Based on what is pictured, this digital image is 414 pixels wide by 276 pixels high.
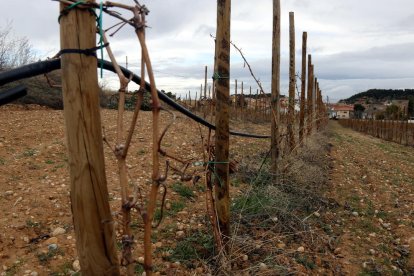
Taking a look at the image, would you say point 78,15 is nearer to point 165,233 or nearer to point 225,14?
point 225,14

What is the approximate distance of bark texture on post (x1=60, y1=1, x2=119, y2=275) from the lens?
1.39m

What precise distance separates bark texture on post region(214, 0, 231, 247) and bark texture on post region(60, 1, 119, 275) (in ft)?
4.79

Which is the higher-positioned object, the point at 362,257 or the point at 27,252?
the point at 27,252

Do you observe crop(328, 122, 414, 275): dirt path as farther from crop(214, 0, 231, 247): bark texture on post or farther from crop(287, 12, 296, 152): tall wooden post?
crop(214, 0, 231, 247): bark texture on post

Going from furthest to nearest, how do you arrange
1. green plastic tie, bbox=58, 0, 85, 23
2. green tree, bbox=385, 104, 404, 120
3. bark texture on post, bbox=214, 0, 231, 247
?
green tree, bbox=385, 104, 404, 120 < bark texture on post, bbox=214, 0, 231, 247 < green plastic tie, bbox=58, 0, 85, 23

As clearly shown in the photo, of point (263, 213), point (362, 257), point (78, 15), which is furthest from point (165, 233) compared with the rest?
point (78, 15)

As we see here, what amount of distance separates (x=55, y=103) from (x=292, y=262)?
10260 mm

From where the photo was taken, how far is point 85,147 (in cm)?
142

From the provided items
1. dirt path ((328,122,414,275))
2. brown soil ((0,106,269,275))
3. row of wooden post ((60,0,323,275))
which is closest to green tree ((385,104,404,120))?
dirt path ((328,122,414,275))

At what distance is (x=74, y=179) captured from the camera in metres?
1.45

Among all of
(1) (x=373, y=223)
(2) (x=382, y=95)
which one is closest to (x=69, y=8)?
(1) (x=373, y=223)

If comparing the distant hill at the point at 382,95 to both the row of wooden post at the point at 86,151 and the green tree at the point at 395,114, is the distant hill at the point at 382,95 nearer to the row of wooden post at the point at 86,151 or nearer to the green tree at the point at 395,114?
the green tree at the point at 395,114

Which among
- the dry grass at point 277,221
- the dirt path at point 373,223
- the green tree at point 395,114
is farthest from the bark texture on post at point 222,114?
the green tree at point 395,114

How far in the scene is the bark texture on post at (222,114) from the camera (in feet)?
9.37
